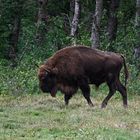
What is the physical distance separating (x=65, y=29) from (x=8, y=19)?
5110 mm

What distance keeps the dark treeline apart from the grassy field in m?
5.06

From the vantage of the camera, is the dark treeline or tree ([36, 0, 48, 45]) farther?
tree ([36, 0, 48, 45])

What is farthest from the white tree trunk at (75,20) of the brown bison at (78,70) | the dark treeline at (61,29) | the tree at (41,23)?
the brown bison at (78,70)

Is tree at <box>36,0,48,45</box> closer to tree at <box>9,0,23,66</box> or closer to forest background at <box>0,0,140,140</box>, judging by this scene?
forest background at <box>0,0,140,140</box>

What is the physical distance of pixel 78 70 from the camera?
14828 millimetres

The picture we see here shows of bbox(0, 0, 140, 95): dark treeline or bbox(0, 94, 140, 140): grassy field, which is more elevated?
bbox(0, 94, 140, 140): grassy field

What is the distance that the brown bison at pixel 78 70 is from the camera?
14867 millimetres

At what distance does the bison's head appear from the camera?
48.8ft

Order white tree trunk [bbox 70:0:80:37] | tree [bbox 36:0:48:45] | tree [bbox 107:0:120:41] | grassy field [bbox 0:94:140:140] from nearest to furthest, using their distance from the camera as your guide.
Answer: grassy field [bbox 0:94:140:140], white tree trunk [bbox 70:0:80:37], tree [bbox 36:0:48:45], tree [bbox 107:0:120:41]

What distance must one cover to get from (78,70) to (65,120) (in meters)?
2.79

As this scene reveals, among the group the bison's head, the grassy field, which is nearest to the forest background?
the grassy field

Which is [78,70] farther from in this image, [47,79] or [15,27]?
[15,27]

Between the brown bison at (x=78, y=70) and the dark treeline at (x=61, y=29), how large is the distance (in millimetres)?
5324

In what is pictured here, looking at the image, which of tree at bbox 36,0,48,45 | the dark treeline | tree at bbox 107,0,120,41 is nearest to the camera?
the dark treeline
